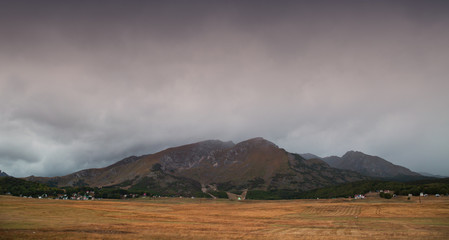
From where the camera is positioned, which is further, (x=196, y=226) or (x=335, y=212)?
(x=335, y=212)

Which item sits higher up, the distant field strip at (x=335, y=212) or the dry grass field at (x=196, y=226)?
the dry grass field at (x=196, y=226)

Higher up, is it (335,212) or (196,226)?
(196,226)

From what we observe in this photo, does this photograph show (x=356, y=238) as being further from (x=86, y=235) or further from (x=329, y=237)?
(x=86, y=235)

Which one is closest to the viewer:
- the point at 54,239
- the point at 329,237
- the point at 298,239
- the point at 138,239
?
the point at 54,239

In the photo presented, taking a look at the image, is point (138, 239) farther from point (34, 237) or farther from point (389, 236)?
point (389, 236)

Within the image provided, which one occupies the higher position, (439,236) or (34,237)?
(34,237)

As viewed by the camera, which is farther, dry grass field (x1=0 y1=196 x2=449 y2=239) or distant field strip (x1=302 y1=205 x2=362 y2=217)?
distant field strip (x1=302 y1=205 x2=362 y2=217)

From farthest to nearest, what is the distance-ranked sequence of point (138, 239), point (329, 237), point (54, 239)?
point (329, 237), point (138, 239), point (54, 239)

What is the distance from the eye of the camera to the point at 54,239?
36.4 meters

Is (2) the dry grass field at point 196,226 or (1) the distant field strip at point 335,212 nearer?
(2) the dry grass field at point 196,226

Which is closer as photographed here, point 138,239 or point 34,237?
point 34,237

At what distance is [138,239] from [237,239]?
15.4m

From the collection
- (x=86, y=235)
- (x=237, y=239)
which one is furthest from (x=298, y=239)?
(x=86, y=235)

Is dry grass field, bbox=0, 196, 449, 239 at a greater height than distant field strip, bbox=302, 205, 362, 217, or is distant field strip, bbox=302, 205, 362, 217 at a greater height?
dry grass field, bbox=0, 196, 449, 239
